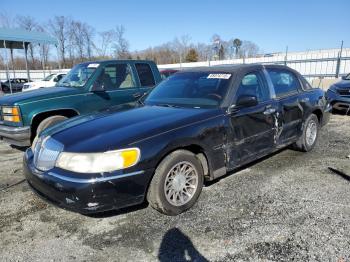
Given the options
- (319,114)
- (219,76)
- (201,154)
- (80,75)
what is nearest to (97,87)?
(80,75)

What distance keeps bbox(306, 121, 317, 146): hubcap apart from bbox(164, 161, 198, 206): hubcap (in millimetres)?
2993

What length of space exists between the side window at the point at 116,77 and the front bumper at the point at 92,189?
3698mm

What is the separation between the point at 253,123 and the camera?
14.0 ft

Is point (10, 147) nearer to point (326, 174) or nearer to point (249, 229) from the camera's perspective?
point (249, 229)

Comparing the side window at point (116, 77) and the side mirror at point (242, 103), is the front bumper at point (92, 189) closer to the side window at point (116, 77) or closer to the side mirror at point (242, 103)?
the side mirror at point (242, 103)

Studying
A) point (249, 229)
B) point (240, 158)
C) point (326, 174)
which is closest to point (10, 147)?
point (240, 158)

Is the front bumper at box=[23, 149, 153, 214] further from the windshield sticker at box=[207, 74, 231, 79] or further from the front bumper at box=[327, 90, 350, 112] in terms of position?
the front bumper at box=[327, 90, 350, 112]

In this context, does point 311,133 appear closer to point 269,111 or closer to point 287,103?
point 287,103

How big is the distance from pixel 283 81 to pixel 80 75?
4207 mm

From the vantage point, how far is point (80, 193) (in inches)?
115

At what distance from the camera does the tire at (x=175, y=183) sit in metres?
3.30

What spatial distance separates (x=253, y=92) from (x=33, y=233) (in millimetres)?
3281

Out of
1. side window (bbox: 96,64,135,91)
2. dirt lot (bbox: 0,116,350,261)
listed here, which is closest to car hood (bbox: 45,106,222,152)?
dirt lot (bbox: 0,116,350,261)

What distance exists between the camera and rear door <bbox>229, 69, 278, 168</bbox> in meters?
4.04
